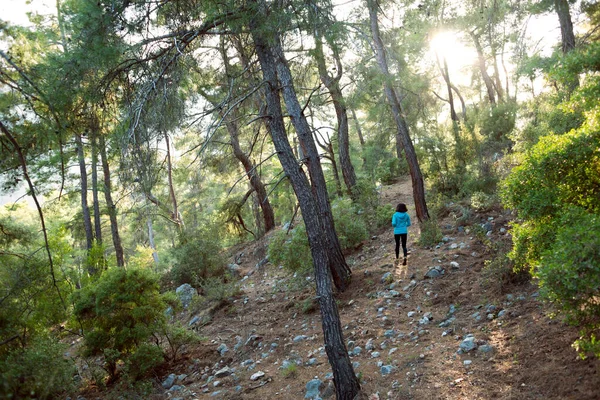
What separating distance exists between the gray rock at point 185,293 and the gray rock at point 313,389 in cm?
776

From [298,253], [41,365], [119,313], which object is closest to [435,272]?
[298,253]

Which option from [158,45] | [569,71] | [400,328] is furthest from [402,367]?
[158,45]

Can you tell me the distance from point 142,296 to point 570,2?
37.1 feet

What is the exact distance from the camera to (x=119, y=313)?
7129 millimetres

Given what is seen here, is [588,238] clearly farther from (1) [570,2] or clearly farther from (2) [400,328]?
(1) [570,2]

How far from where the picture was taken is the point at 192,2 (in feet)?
16.1

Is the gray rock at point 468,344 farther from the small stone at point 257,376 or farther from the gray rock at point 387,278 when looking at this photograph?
the small stone at point 257,376

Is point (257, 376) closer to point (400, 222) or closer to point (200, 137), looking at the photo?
point (200, 137)

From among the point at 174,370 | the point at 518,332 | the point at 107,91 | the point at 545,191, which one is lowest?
the point at 174,370

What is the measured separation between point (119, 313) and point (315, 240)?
4552mm

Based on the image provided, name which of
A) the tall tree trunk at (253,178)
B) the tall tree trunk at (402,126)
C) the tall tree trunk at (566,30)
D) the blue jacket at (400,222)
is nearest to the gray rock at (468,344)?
the blue jacket at (400,222)

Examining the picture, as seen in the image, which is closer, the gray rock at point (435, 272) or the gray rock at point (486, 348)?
the gray rock at point (486, 348)

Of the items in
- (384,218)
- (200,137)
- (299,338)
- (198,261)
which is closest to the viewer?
(200,137)

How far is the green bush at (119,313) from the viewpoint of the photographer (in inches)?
275
